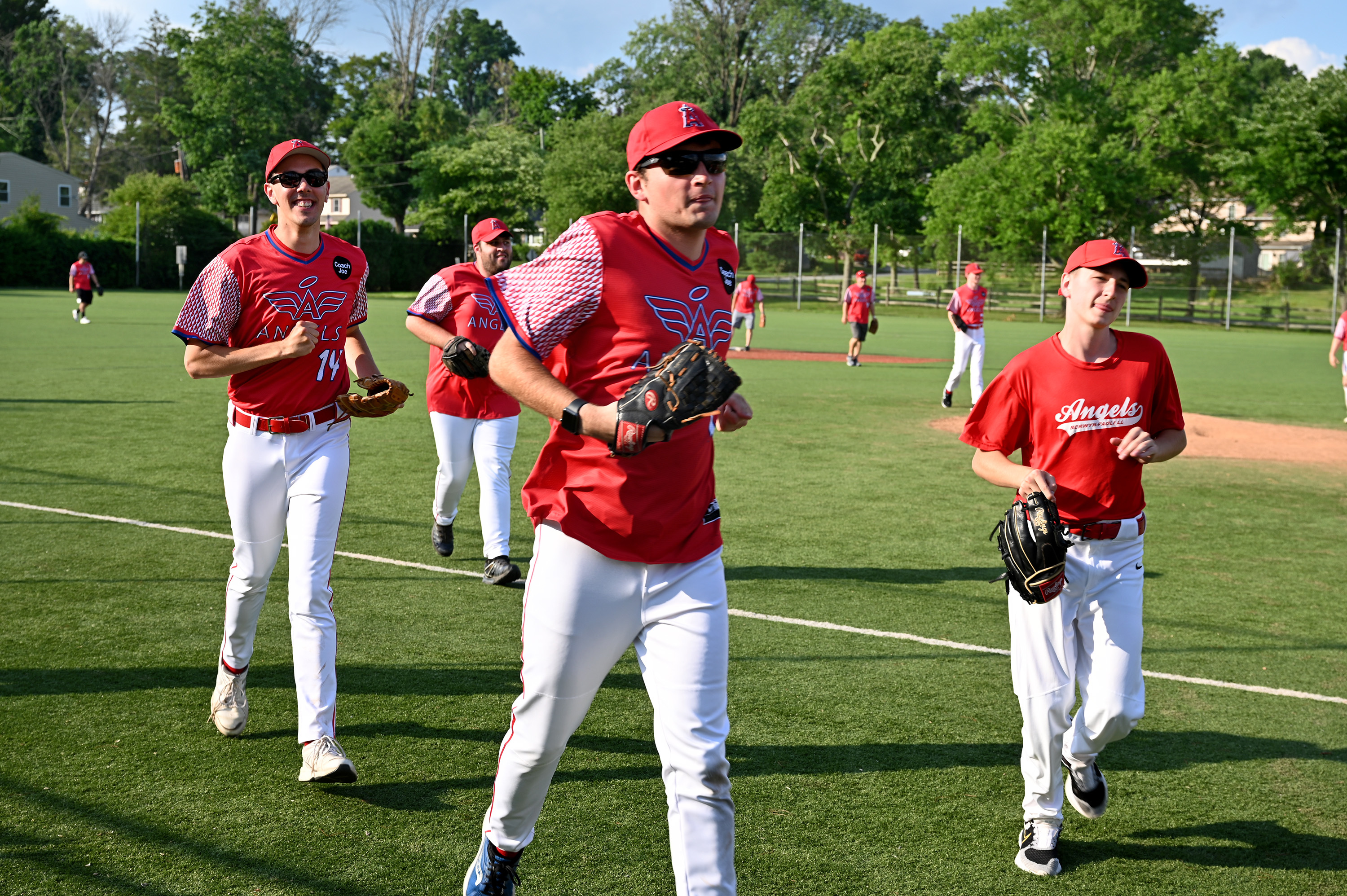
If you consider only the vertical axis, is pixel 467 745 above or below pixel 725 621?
below

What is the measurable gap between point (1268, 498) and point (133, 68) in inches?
4445

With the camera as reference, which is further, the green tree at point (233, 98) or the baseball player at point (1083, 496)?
the green tree at point (233, 98)

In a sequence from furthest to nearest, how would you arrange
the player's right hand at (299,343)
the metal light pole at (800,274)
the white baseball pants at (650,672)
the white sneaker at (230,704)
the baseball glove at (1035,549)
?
the metal light pole at (800,274) → the white sneaker at (230,704) → the player's right hand at (299,343) → the baseball glove at (1035,549) → the white baseball pants at (650,672)

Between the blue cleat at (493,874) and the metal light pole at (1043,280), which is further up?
the metal light pole at (1043,280)

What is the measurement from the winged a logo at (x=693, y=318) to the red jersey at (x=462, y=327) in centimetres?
449

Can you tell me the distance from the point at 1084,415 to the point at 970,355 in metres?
14.4

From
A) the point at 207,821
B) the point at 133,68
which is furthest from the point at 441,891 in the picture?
the point at 133,68

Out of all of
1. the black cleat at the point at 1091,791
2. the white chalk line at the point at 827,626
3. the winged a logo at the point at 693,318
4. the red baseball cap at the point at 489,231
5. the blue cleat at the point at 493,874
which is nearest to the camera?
the winged a logo at the point at 693,318

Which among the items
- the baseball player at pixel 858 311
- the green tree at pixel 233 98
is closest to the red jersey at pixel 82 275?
the baseball player at pixel 858 311

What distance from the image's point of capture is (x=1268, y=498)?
37.3 ft

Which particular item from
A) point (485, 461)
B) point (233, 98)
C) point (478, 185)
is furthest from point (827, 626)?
point (233, 98)

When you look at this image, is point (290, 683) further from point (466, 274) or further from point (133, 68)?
point (133, 68)

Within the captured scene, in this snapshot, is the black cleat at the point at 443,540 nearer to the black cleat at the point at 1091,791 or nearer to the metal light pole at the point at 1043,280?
the black cleat at the point at 1091,791

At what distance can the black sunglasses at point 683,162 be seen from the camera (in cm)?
323
